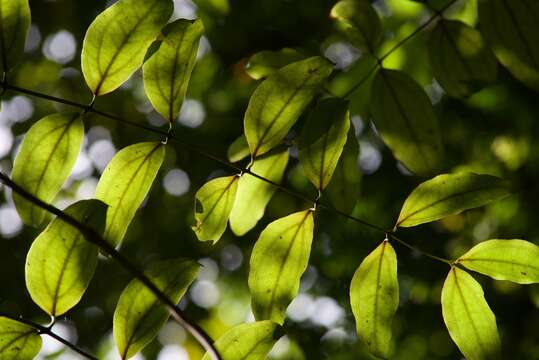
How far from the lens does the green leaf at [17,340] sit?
81 cm

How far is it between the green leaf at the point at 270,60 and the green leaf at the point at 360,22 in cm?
10

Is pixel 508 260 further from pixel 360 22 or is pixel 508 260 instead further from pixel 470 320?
pixel 360 22

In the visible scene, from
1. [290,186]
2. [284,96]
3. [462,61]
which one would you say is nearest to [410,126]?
[462,61]

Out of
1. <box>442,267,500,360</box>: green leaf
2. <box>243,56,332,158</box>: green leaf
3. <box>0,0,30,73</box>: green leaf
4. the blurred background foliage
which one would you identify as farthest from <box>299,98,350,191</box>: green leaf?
the blurred background foliage

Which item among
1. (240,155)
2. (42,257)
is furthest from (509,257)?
(42,257)

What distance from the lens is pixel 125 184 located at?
2.91ft

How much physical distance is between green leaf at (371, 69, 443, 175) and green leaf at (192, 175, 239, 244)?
28 cm

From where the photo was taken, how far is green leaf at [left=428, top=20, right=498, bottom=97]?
3.64 feet

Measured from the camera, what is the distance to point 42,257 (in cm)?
80

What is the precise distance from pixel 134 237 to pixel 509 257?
4.47ft

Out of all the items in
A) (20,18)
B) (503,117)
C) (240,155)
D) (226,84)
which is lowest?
(503,117)

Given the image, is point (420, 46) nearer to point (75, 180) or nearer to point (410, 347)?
point (410, 347)

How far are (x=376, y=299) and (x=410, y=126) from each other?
0.30m

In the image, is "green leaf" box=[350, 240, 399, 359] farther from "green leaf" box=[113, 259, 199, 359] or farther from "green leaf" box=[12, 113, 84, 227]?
"green leaf" box=[12, 113, 84, 227]
